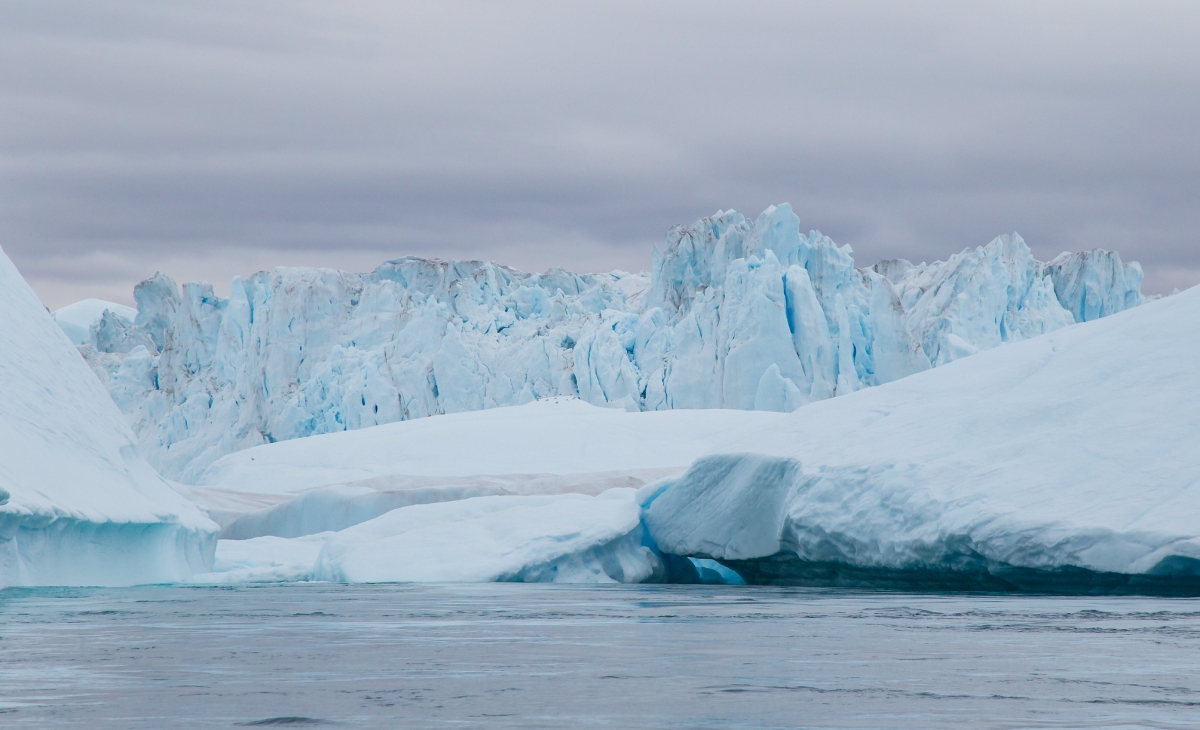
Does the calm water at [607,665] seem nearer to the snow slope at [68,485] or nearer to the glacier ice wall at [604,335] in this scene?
the snow slope at [68,485]

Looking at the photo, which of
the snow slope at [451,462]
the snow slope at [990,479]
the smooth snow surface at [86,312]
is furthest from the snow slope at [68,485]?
the smooth snow surface at [86,312]

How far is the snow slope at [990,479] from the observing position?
1020 centimetres

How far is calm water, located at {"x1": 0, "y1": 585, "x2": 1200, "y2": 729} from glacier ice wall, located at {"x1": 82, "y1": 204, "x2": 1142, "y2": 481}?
1218 inches

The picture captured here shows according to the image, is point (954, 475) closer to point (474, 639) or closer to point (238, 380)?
point (474, 639)

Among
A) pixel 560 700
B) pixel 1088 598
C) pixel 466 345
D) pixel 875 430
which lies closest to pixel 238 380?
pixel 466 345

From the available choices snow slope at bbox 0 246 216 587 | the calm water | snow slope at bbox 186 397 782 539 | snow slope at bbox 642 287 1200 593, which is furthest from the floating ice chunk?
snow slope at bbox 186 397 782 539

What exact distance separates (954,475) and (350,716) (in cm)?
852

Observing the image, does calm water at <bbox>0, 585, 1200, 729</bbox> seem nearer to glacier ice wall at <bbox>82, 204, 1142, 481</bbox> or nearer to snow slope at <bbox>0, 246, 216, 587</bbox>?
snow slope at <bbox>0, 246, 216, 587</bbox>

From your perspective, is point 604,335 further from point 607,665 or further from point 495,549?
point 607,665

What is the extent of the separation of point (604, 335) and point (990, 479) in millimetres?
36052

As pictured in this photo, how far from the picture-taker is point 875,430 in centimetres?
1334

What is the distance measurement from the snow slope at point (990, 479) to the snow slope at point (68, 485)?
18.6 ft

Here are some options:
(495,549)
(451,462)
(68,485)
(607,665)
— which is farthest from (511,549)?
(451,462)

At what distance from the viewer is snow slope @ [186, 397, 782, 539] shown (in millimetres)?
22797
